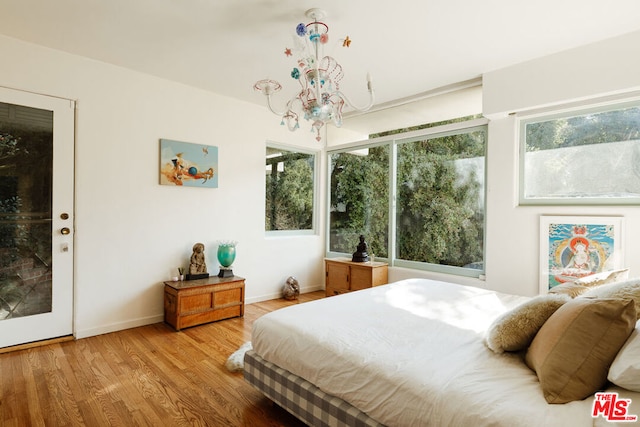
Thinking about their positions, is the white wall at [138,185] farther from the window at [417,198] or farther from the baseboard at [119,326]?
the window at [417,198]

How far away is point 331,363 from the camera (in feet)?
5.21

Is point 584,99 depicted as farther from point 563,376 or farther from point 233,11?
point 233,11

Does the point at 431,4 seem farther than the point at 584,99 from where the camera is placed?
No

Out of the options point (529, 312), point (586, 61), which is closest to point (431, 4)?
point (586, 61)

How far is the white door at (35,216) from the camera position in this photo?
108 inches

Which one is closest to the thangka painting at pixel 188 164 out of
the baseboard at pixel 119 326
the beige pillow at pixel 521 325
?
the baseboard at pixel 119 326

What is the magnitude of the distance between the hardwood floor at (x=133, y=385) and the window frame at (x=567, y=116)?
285 centimetres

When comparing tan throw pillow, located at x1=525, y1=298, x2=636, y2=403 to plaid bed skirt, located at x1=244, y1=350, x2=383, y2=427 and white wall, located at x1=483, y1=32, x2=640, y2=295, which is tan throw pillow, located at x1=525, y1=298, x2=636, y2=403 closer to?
plaid bed skirt, located at x1=244, y1=350, x2=383, y2=427

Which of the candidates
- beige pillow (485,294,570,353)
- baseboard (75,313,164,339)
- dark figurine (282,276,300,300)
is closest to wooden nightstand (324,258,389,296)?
dark figurine (282,276,300,300)

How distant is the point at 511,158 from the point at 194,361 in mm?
3387

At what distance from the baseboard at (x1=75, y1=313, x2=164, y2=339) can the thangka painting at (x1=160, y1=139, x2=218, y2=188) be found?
4.72 ft

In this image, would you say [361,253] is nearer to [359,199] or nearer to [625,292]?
[359,199]

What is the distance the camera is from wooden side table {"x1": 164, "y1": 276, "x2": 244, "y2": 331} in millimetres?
3252

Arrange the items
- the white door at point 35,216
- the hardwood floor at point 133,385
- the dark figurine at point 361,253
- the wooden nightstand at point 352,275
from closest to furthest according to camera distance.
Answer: the hardwood floor at point 133,385, the white door at point 35,216, the wooden nightstand at point 352,275, the dark figurine at point 361,253
